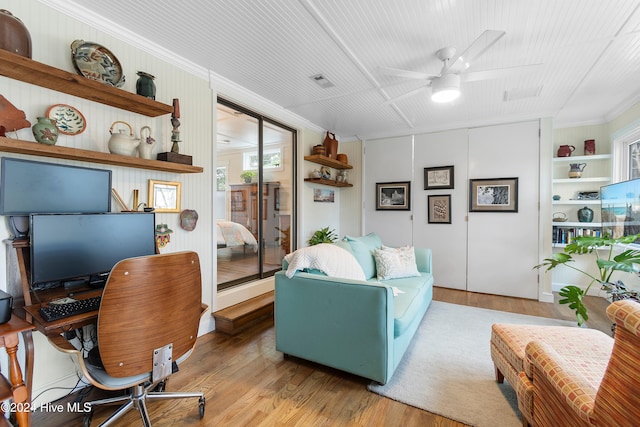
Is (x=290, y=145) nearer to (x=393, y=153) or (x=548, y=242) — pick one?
(x=393, y=153)

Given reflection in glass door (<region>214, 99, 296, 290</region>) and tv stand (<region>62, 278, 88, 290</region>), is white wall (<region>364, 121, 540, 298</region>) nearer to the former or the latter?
reflection in glass door (<region>214, 99, 296, 290</region>)

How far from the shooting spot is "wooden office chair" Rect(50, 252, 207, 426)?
4.10 feet

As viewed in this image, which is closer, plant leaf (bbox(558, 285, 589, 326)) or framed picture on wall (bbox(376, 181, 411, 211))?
plant leaf (bbox(558, 285, 589, 326))

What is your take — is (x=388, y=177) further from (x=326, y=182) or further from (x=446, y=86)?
(x=446, y=86)

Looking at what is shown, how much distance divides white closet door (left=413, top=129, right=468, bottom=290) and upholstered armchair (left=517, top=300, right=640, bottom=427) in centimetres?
295

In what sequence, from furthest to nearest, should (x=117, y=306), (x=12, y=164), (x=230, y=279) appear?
(x=230, y=279)
(x=12, y=164)
(x=117, y=306)

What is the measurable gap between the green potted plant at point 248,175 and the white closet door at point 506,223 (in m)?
3.20

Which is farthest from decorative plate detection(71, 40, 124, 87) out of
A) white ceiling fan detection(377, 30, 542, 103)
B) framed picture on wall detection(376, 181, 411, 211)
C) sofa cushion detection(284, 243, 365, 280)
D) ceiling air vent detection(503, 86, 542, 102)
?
framed picture on wall detection(376, 181, 411, 211)

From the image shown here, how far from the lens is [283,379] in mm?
2010

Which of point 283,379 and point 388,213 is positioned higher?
point 388,213

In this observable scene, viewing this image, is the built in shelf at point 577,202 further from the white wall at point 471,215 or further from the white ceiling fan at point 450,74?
the white ceiling fan at point 450,74

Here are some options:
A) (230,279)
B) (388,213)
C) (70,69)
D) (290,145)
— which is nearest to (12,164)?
(70,69)

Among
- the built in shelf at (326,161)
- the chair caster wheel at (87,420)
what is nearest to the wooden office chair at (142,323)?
the chair caster wheel at (87,420)

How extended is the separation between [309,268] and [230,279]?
1.44 metres
